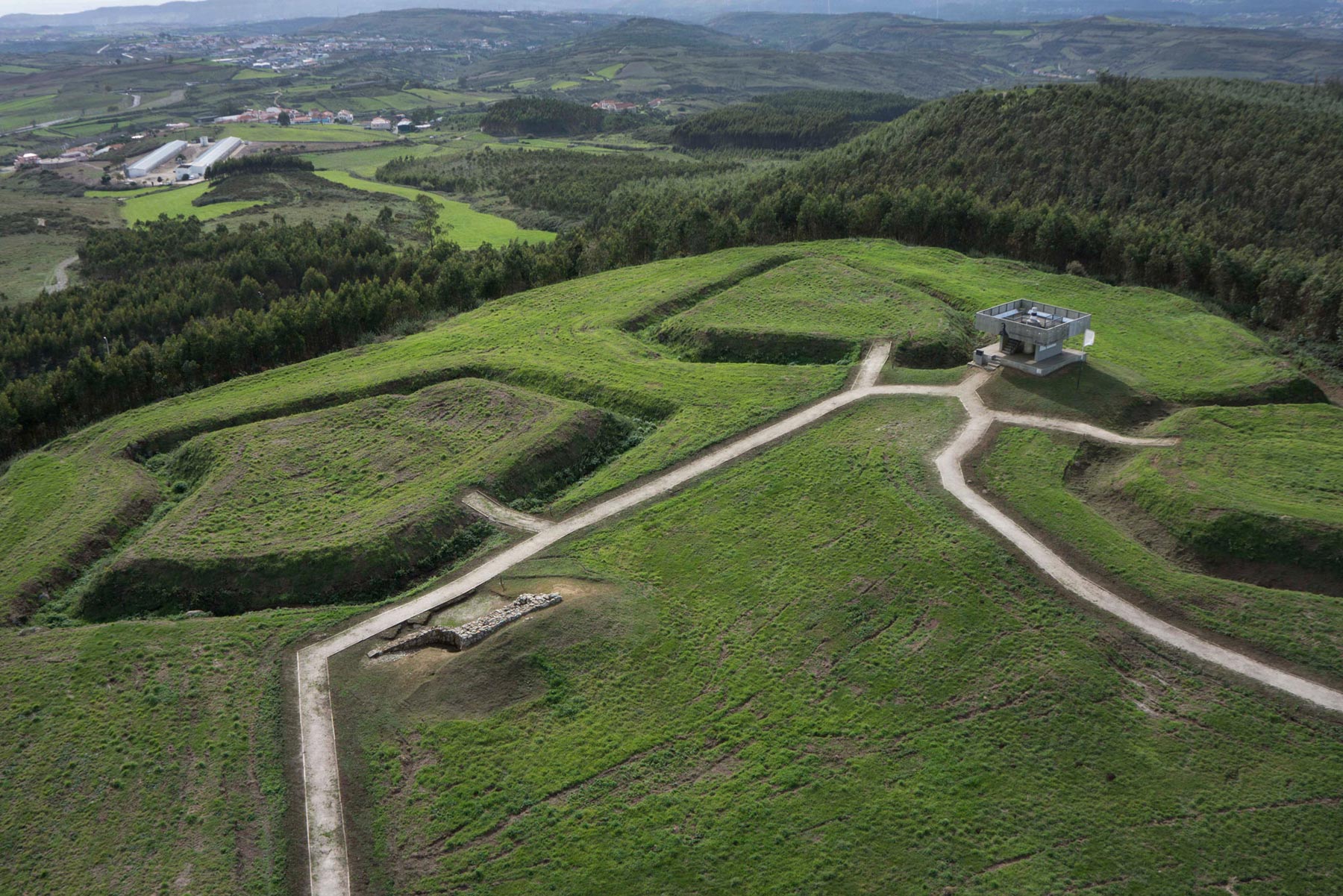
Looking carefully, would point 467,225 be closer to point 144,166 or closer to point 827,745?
point 144,166

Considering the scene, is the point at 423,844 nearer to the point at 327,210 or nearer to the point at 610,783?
the point at 610,783

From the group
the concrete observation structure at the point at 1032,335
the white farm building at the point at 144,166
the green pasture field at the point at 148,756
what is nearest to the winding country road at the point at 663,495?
the green pasture field at the point at 148,756

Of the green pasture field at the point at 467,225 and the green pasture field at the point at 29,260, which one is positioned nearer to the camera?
the green pasture field at the point at 29,260

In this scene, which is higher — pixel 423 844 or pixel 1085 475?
pixel 1085 475

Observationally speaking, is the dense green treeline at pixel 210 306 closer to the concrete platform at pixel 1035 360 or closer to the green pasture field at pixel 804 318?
the green pasture field at pixel 804 318

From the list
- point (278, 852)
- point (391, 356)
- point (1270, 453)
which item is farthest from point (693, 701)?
point (391, 356)

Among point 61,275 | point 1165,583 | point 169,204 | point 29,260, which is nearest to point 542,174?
point 169,204

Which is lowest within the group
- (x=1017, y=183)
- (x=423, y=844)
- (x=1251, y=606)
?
(x=423, y=844)
